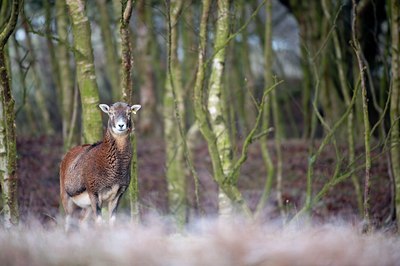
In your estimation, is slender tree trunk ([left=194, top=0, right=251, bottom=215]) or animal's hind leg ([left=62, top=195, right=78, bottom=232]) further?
slender tree trunk ([left=194, top=0, right=251, bottom=215])

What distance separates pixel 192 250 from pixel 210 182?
44.6 feet

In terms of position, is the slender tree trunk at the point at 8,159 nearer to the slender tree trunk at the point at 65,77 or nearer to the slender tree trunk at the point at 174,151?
the slender tree trunk at the point at 174,151

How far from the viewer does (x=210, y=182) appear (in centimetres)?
2170

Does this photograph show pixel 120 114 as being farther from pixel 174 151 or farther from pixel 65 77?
pixel 65 77

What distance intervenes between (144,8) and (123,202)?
8.74 metres

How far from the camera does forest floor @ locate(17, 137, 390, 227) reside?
17469 mm

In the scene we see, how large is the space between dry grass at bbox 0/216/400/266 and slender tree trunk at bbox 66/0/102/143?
3.64 meters

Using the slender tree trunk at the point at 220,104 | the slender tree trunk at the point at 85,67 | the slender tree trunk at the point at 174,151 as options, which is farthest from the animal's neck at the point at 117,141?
the slender tree trunk at the point at 174,151

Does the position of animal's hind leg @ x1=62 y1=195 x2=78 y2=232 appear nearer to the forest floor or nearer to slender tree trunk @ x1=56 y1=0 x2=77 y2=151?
the forest floor

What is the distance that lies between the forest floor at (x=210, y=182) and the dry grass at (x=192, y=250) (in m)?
6.58

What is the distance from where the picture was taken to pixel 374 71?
22.9 m

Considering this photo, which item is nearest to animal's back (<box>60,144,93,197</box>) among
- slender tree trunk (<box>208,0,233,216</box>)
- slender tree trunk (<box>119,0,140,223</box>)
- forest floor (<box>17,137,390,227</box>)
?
slender tree trunk (<box>119,0,140,223</box>)

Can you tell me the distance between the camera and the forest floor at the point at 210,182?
57.3 ft

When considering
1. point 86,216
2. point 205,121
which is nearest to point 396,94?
point 205,121
